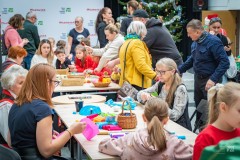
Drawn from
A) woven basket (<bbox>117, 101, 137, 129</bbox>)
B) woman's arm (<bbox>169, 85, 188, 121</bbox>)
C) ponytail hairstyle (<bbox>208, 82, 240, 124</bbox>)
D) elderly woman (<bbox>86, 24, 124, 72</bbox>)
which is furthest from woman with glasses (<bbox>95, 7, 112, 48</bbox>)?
ponytail hairstyle (<bbox>208, 82, 240, 124</bbox>)

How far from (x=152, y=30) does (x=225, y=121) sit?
3679mm

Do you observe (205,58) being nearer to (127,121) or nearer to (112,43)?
(112,43)

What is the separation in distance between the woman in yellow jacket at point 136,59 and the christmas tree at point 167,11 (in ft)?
21.2

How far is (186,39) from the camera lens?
13.0 metres

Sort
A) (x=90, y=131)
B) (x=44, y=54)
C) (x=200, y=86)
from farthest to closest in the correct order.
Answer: (x=44, y=54), (x=200, y=86), (x=90, y=131)

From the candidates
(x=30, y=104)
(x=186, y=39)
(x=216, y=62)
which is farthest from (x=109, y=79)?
(x=186, y=39)

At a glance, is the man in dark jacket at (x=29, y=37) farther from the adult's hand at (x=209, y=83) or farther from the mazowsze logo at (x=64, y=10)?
the adult's hand at (x=209, y=83)

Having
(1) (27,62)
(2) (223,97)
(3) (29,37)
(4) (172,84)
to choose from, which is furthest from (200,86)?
(3) (29,37)

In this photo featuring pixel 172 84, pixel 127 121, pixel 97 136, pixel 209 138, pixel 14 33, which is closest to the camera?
pixel 209 138

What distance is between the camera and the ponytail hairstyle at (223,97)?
2.11 m

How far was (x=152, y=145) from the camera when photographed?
97.4 inches

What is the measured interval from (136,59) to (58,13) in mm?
6897

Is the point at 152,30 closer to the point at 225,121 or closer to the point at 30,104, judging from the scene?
Result: the point at 30,104

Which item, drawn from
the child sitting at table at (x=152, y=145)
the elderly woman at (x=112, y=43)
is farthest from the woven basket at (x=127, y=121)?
the elderly woman at (x=112, y=43)
